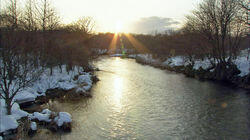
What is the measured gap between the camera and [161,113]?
14.7 metres

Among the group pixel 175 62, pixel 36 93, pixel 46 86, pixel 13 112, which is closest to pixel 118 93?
pixel 46 86

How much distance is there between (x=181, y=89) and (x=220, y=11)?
13.8 meters

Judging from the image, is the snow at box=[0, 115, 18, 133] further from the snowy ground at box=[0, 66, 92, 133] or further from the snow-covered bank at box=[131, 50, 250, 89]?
the snow-covered bank at box=[131, 50, 250, 89]

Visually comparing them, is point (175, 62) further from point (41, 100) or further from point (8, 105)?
point (8, 105)

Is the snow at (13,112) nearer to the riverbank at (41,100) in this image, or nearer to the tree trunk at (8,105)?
the riverbank at (41,100)

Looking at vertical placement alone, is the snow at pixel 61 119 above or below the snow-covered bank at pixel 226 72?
below

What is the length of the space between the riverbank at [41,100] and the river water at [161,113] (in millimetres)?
1343

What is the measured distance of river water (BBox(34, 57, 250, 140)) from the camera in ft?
37.7

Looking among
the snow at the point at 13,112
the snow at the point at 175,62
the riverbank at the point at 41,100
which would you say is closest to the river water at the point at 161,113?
the riverbank at the point at 41,100

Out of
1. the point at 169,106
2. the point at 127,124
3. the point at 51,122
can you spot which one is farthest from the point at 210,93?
the point at 51,122

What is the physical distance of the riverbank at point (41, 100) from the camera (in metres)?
10.7

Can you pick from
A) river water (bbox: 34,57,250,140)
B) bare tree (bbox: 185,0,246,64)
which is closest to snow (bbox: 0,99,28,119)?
river water (bbox: 34,57,250,140)

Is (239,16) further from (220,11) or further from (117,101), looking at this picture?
(117,101)

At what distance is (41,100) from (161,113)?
10588 mm
